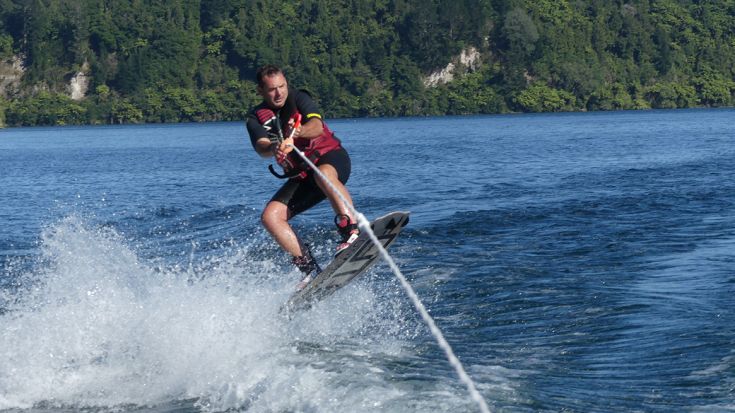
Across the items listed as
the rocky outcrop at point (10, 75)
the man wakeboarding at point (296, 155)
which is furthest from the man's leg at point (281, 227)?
the rocky outcrop at point (10, 75)

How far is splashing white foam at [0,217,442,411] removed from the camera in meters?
6.56

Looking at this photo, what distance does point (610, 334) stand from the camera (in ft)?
25.2

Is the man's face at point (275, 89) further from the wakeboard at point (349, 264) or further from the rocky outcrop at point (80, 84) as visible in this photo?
the rocky outcrop at point (80, 84)

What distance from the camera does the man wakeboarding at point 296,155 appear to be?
770cm

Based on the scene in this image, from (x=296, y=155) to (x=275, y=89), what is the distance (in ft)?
1.82

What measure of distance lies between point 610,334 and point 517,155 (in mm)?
26301

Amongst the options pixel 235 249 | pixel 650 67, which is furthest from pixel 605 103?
pixel 235 249

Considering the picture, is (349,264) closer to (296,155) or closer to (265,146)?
(296,155)

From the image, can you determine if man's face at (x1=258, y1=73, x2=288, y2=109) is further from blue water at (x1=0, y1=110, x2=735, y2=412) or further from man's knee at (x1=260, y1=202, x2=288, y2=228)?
blue water at (x1=0, y1=110, x2=735, y2=412)

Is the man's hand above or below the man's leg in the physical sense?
above

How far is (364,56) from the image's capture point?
439 feet

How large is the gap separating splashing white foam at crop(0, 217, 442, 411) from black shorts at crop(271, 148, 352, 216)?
78 centimetres

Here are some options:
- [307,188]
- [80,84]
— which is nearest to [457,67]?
[80,84]

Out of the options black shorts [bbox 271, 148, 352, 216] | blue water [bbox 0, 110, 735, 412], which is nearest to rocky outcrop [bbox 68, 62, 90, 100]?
blue water [bbox 0, 110, 735, 412]
